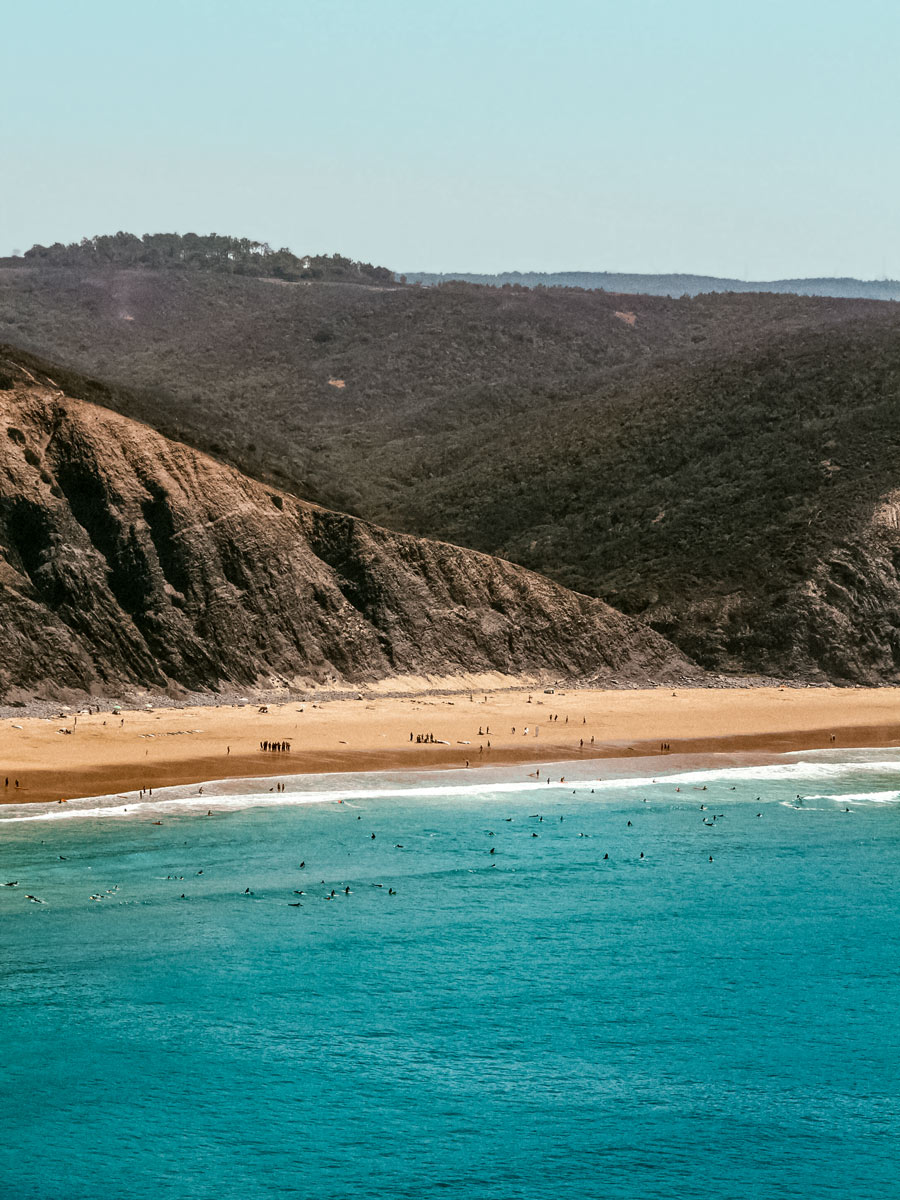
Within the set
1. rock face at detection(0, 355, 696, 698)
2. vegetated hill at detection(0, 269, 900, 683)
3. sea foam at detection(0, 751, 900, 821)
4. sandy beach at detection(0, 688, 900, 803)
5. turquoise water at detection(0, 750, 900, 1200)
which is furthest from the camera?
vegetated hill at detection(0, 269, 900, 683)

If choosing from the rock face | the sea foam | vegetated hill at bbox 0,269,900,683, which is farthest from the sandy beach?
vegetated hill at bbox 0,269,900,683

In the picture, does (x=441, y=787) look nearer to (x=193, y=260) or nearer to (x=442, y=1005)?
(x=442, y=1005)

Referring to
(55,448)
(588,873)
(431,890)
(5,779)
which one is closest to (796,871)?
(588,873)

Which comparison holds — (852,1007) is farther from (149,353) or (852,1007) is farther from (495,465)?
(149,353)

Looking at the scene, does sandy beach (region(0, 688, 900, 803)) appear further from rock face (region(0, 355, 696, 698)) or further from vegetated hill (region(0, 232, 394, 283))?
vegetated hill (region(0, 232, 394, 283))

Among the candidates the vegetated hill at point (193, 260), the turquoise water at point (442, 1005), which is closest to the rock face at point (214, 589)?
the turquoise water at point (442, 1005)

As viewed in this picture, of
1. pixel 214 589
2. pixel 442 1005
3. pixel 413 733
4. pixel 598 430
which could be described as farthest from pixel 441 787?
pixel 598 430

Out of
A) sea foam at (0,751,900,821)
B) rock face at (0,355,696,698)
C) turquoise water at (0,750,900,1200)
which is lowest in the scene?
turquoise water at (0,750,900,1200)
